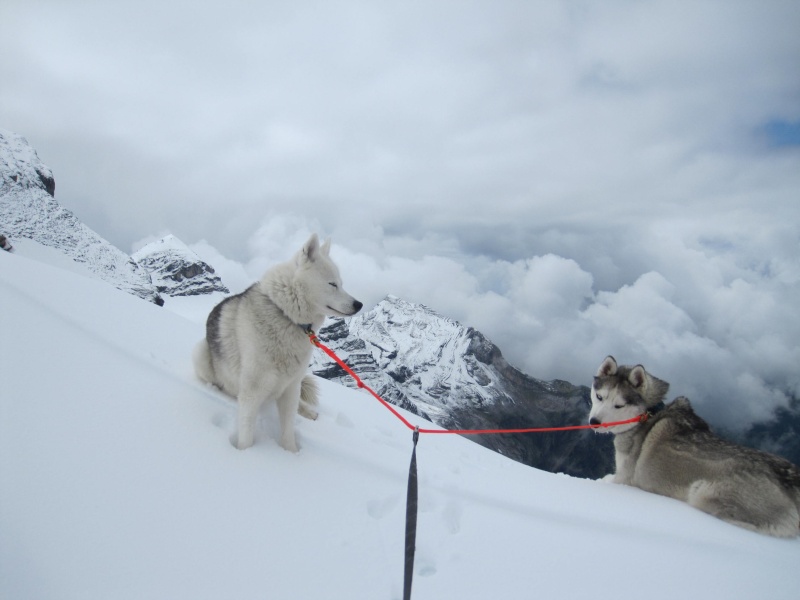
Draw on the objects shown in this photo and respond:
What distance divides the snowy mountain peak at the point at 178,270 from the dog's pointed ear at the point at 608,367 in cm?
14992

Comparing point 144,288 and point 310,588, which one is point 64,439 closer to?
point 310,588

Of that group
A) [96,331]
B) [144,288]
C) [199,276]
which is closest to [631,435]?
[96,331]

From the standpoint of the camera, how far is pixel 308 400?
6414 mm

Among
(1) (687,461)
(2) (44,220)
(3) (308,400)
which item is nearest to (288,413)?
(3) (308,400)

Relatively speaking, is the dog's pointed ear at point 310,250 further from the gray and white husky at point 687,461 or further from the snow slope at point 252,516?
the gray and white husky at point 687,461

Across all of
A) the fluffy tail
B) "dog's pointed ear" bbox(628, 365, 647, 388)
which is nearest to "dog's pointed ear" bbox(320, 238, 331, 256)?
the fluffy tail

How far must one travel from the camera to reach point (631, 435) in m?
6.10

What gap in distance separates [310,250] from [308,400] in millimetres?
2715

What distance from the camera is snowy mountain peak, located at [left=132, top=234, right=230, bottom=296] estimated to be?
136 m

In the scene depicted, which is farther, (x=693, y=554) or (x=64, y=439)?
(x=693, y=554)

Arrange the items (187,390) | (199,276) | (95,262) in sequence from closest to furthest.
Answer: (187,390), (95,262), (199,276)

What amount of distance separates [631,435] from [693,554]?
241 centimetres

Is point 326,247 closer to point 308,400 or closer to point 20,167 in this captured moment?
point 308,400

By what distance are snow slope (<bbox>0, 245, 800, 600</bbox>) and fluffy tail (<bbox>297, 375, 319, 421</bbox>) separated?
709 mm
